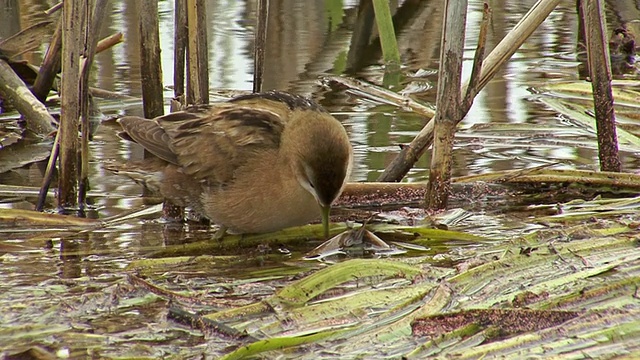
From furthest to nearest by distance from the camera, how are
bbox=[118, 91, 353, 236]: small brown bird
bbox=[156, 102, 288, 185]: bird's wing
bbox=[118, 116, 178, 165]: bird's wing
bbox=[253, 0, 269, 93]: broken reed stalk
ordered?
bbox=[253, 0, 269, 93]: broken reed stalk, bbox=[118, 116, 178, 165]: bird's wing, bbox=[156, 102, 288, 185]: bird's wing, bbox=[118, 91, 353, 236]: small brown bird

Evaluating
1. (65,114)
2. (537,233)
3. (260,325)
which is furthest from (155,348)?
(65,114)

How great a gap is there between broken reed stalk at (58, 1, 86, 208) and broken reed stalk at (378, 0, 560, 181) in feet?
5.45

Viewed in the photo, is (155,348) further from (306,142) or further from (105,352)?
(306,142)

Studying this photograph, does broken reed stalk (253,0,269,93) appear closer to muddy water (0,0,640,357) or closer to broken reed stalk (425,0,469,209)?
muddy water (0,0,640,357)

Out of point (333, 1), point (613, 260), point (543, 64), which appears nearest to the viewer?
point (613, 260)

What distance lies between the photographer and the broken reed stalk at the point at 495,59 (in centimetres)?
504

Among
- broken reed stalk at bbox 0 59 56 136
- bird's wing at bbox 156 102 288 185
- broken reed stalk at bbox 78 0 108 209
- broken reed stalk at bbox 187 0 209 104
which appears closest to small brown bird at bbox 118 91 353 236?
bird's wing at bbox 156 102 288 185

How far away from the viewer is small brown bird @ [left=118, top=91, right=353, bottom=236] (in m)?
4.49

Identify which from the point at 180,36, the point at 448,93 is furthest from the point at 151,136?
the point at 448,93

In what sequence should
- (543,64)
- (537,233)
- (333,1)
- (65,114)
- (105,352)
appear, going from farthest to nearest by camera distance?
(333,1) → (543,64) → (65,114) → (537,233) → (105,352)

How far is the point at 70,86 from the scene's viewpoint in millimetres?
5094

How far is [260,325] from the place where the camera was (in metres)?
3.46

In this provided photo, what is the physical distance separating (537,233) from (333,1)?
7.08 meters

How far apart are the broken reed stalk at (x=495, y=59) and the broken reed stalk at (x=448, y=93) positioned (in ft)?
0.67
